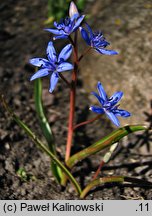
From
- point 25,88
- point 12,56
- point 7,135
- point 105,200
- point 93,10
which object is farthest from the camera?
point 93,10

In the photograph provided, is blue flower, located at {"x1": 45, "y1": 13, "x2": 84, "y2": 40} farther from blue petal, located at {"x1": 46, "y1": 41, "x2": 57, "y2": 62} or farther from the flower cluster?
blue petal, located at {"x1": 46, "y1": 41, "x2": 57, "y2": 62}

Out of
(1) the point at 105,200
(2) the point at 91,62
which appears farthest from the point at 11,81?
(1) the point at 105,200

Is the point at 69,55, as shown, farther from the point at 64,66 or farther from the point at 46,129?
the point at 46,129

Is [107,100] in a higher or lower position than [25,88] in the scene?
higher

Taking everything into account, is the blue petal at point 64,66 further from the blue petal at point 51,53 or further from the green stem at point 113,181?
the green stem at point 113,181

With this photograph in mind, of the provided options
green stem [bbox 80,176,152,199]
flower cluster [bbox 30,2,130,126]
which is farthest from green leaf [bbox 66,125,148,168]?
green stem [bbox 80,176,152,199]

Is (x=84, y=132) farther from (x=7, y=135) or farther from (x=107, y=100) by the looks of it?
(x=107, y=100)

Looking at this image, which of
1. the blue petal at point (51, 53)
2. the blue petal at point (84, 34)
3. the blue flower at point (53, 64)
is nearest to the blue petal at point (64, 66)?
the blue flower at point (53, 64)

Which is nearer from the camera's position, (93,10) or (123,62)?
(123,62)

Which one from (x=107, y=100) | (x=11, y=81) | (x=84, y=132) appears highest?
(x=107, y=100)

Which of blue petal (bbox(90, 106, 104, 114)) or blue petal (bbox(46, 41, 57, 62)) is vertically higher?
blue petal (bbox(46, 41, 57, 62))

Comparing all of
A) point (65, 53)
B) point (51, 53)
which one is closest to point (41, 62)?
point (51, 53)
